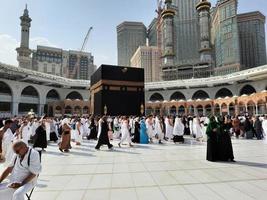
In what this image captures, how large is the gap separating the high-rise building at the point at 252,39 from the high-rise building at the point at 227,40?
1280cm

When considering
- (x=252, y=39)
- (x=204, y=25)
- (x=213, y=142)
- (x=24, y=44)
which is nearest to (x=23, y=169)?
(x=213, y=142)

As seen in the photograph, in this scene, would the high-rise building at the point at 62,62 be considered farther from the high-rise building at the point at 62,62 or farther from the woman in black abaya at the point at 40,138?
the woman in black abaya at the point at 40,138

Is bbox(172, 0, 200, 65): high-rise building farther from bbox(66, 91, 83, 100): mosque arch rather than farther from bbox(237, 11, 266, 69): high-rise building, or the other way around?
bbox(66, 91, 83, 100): mosque arch

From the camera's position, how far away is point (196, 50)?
105m

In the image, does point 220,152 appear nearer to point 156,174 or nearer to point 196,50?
point 156,174

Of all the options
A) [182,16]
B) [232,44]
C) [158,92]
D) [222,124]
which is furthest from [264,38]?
[222,124]

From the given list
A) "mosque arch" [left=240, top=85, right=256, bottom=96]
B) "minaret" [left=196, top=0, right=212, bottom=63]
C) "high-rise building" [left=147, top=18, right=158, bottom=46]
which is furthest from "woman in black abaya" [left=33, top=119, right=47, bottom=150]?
"high-rise building" [left=147, top=18, right=158, bottom=46]

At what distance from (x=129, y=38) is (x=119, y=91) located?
376 feet

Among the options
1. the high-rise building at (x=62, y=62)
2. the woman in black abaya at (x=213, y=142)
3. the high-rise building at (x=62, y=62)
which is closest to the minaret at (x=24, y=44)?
the high-rise building at (x=62, y=62)

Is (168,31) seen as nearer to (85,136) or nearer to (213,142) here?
(85,136)

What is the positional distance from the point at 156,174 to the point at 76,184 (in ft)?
5.49

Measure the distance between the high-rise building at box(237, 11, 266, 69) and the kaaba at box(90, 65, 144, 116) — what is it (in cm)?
8564

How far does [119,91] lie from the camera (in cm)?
2256

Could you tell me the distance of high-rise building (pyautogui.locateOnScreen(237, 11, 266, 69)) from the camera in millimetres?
94938
